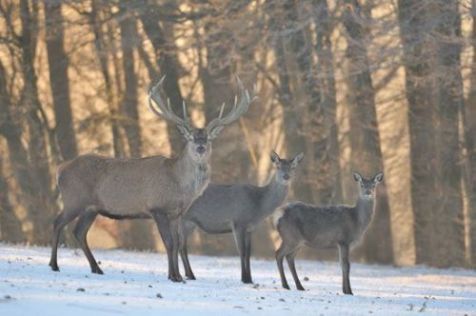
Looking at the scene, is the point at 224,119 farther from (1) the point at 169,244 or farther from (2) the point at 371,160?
(2) the point at 371,160

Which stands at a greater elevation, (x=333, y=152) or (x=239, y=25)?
(x=239, y=25)

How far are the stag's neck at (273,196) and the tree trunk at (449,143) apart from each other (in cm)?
535

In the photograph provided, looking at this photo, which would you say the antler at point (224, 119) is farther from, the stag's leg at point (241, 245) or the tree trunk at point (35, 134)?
the tree trunk at point (35, 134)

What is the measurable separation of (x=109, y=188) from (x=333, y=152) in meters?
16.0

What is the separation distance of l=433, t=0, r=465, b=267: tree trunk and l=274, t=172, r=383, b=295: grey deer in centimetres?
564

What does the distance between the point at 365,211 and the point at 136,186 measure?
3652 millimetres

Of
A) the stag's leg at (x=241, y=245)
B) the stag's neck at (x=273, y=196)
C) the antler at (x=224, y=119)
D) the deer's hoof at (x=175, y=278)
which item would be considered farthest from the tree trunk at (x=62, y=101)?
the deer's hoof at (x=175, y=278)

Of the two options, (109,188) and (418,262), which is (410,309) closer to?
(109,188)

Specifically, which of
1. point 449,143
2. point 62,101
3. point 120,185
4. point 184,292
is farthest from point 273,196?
point 62,101

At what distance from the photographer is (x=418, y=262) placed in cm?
2869

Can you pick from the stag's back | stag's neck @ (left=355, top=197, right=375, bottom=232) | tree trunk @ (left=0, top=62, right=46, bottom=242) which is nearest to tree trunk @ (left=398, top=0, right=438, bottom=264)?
stag's neck @ (left=355, top=197, right=375, bottom=232)

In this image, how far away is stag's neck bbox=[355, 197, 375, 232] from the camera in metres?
17.7

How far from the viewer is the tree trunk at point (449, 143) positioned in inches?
934

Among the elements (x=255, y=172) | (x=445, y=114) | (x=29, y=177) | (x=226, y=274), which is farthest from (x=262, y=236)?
(x=226, y=274)
